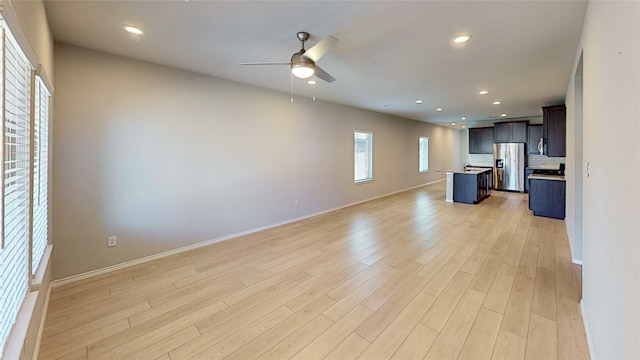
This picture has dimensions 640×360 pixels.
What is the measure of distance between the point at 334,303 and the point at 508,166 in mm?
8788

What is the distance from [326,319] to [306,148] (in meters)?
3.76

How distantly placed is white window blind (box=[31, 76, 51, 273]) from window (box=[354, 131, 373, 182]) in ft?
18.6

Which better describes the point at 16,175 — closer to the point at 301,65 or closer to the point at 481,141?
the point at 301,65

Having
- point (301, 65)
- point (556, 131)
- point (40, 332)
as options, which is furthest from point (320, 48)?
point (556, 131)

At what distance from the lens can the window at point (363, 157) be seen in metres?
7.09

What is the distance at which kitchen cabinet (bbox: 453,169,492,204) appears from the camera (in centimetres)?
689

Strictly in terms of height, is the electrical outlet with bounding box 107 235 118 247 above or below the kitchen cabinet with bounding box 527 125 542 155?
below

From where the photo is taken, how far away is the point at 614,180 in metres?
1.33

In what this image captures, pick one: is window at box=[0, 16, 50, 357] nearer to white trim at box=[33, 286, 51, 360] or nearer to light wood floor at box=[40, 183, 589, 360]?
white trim at box=[33, 286, 51, 360]

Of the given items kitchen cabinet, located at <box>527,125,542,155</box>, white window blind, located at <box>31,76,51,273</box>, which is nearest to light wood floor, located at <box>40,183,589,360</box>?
white window blind, located at <box>31,76,51,273</box>

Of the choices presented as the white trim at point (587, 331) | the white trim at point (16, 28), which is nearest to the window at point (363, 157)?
the white trim at point (587, 331)

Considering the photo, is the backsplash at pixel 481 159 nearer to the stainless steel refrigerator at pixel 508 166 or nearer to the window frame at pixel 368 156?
the stainless steel refrigerator at pixel 508 166

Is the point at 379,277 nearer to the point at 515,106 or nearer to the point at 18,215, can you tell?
the point at 18,215

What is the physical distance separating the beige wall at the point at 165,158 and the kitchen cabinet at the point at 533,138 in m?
6.94
